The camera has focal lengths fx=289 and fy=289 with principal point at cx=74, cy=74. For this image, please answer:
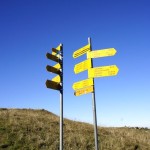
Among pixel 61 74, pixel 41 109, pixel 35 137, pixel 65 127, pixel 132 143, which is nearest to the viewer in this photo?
pixel 61 74

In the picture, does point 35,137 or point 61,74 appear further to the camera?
point 35,137

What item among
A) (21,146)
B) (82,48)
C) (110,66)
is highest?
(82,48)

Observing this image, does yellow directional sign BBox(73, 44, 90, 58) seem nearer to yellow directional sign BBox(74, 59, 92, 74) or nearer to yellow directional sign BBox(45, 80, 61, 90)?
yellow directional sign BBox(74, 59, 92, 74)

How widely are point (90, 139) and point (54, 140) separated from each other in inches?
110

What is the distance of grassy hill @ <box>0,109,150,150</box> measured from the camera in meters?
19.3

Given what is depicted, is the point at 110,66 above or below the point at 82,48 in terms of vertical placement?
below

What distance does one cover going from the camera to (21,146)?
1870cm

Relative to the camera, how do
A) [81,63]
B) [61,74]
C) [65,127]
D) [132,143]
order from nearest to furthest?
[81,63] → [61,74] → [132,143] → [65,127]

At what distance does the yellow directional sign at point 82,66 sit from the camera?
10.1 m

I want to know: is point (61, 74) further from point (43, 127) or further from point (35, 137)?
point (43, 127)

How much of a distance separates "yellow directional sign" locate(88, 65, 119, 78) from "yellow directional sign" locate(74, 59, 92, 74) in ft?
1.15

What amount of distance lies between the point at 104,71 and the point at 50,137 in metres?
12.4

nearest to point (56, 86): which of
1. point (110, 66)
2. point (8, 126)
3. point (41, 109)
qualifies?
point (110, 66)

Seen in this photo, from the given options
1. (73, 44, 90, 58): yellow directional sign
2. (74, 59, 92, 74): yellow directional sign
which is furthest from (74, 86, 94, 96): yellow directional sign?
(73, 44, 90, 58): yellow directional sign
